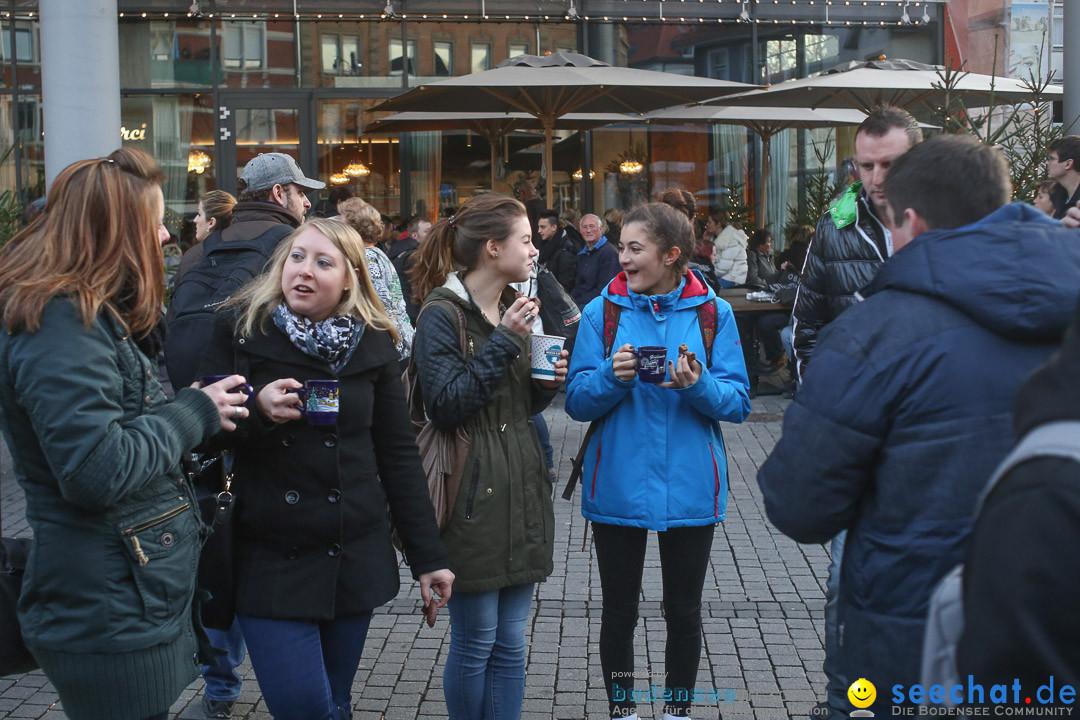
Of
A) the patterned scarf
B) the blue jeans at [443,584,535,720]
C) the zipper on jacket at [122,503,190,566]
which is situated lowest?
the blue jeans at [443,584,535,720]

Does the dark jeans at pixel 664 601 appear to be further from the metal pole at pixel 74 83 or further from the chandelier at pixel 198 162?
the chandelier at pixel 198 162

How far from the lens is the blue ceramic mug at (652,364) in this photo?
→ 3447mm

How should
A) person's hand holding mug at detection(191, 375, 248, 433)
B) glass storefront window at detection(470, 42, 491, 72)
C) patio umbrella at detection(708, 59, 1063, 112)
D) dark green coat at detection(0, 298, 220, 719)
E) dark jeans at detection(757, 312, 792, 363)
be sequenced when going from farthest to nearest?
glass storefront window at detection(470, 42, 491, 72), dark jeans at detection(757, 312, 792, 363), patio umbrella at detection(708, 59, 1063, 112), person's hand holding mug at detection(191, 375, 248, 433), dark green coat at detection(0, 298, 220, 719)

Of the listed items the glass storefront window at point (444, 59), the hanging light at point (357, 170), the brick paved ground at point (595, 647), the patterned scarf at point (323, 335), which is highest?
the glass storefront window at point (444, 59)

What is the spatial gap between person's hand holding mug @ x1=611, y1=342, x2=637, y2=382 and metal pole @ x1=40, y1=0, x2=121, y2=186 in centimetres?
757

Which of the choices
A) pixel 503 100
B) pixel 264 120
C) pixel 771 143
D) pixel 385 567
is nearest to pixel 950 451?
pixel 385 567

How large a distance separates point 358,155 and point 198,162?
220 cm

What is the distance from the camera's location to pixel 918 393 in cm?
215

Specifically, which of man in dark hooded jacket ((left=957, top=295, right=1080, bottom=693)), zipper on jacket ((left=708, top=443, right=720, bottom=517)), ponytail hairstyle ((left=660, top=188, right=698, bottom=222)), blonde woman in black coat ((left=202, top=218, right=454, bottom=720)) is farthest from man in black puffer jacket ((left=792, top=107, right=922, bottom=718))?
ponytail hairstyle ((left=660, top=188, right=698, bottom=222))

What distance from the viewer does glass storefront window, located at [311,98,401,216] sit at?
15.5m

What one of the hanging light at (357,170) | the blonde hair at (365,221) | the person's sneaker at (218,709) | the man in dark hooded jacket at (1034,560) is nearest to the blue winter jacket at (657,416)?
the person's sneaker at (218,709)

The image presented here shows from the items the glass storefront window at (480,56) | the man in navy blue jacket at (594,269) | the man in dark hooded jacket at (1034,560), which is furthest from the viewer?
the glass storefront window at (480,56)

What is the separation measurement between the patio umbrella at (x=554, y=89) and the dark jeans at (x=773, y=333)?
2423mm

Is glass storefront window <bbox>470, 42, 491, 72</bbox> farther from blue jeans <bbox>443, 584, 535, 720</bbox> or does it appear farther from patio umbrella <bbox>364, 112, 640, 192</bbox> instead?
blue jeans <bbox>443, 584, 535, 720</bbox>
